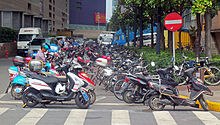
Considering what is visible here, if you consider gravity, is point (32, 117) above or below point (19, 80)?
below

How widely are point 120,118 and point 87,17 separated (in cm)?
14769

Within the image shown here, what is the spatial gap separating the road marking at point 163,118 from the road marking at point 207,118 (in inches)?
28.3

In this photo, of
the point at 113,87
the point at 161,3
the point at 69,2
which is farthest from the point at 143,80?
the point at 69,2

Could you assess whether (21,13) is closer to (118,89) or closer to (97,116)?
(118,89)

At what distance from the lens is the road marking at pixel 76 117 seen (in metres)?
7.85

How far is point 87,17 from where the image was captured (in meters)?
154

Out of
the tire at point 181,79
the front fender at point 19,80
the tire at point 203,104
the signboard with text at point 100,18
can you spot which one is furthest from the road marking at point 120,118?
the signboard with text at point 100,18

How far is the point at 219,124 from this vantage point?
7734 millimetres

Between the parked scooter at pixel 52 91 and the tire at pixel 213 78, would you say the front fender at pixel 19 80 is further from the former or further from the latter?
the tire at pixel 213 78

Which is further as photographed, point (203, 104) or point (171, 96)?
point (203, 104)

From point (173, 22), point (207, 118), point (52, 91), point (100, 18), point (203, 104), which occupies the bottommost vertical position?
point (207, 118)

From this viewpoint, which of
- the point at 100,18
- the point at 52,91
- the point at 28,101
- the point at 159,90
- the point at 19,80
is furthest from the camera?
the point at 100,18

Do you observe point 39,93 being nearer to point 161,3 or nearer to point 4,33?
point 161,3

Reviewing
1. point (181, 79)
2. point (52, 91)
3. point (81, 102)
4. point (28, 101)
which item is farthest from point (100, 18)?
point (81, 102)
